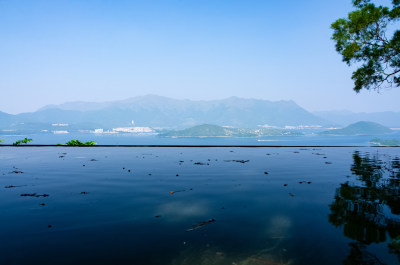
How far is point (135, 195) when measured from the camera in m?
8.89

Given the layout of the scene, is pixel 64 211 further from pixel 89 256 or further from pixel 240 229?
pixel 240 229

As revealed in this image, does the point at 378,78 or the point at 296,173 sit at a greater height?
the point at 378,78

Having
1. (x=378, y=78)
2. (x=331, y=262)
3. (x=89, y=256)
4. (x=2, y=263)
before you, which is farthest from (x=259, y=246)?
(x=378, y=78)

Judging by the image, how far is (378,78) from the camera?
Answer: 23.7 meters

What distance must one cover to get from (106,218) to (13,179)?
8.37 metres

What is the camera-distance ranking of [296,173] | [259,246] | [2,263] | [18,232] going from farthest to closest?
1. [296,173]
2. [18,232]
3. [259,246]
4. [2,263]

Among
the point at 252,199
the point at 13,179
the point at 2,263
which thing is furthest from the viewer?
the point at 13,179

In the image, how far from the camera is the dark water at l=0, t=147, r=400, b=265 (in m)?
4.51

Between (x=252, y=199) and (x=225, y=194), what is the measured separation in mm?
1082

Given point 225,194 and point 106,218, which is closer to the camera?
point 106,218

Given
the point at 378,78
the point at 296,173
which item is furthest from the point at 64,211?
the point at 378,78

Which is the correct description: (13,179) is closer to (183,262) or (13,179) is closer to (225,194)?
(225,194)

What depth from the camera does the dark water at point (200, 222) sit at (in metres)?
4.51

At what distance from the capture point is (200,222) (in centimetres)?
623
